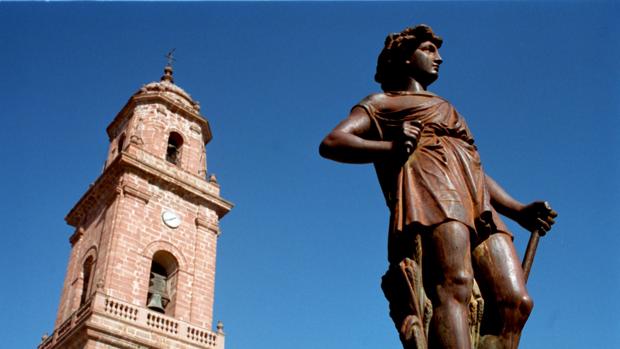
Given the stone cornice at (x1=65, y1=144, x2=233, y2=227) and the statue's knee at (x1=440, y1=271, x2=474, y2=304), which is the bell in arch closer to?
the stone cornice at (x1=65, y1=144, x2=233, y2=227)

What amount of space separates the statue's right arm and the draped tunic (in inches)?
3.2

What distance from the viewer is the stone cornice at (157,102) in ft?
76.9

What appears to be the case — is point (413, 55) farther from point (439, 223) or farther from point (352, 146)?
point (439, 223)

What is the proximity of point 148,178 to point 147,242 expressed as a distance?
2.12 metres

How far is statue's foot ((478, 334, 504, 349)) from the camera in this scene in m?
2.94

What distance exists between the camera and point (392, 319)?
A: 301cm

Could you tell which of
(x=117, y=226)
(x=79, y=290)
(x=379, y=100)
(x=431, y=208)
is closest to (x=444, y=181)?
(x=431, y=208)

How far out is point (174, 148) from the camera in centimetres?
2361

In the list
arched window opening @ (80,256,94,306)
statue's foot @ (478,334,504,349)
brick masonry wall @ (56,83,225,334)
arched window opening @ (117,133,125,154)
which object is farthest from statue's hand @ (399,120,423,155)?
arched window opening @ (117,133,125,154)

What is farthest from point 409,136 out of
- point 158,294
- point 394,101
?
point 158,294

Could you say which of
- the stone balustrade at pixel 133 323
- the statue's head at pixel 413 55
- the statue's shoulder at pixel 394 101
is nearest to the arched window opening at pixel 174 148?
the stone balustrade at pixel 133 323

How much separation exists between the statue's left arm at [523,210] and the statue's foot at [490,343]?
732 mm

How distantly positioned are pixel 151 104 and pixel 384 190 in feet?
69.4

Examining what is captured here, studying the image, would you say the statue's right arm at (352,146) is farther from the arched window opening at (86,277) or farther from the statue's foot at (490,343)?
the arched window opening at (86,277)
